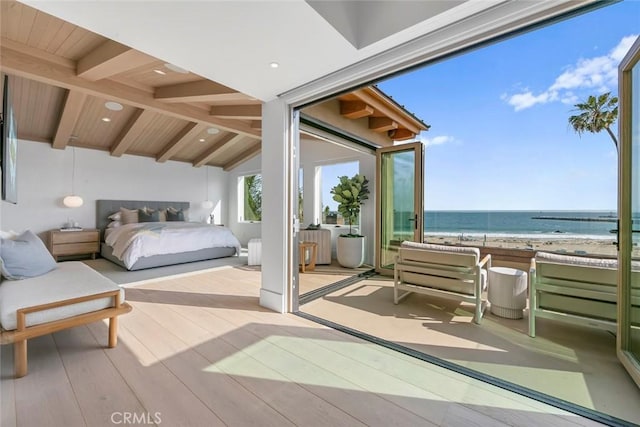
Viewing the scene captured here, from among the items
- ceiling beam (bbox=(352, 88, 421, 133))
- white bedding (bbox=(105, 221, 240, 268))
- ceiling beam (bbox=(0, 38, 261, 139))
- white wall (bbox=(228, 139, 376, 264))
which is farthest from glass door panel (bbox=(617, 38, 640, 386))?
white bedding (bbox=(105, 221, 240, 268))

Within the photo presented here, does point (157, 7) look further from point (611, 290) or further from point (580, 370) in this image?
point (611, 290)

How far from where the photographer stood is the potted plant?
16.6 feet

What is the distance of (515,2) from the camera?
1458 millimetres

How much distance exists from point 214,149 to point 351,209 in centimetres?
446

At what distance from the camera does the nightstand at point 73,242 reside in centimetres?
543

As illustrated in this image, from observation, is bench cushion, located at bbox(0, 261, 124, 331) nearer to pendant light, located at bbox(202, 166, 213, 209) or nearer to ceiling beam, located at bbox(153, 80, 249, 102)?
ceiling beam, located at bbox(153, 80, 249, 102)

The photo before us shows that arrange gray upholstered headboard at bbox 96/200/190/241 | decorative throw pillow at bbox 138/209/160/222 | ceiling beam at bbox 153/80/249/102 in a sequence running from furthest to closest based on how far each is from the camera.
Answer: decorative throw pillow at bbox 138/209/160/222 → gray upholstered headboard at bbox 96/200/190/241 → ceiling beam at bbox 153/80/249/102

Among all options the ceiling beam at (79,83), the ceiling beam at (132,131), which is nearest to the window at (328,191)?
the ceiling beam at (79,83)

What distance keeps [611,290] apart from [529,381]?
109cm

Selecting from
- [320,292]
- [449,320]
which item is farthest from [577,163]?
[320,292]

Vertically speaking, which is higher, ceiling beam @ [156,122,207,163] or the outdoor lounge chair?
ceiling beam @ [156,122,207,163]

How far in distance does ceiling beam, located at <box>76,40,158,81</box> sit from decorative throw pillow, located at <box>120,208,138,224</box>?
393 centimetres

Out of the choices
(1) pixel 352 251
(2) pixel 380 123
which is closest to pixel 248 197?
(1) pixel 352 251

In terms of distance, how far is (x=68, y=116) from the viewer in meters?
4.67
